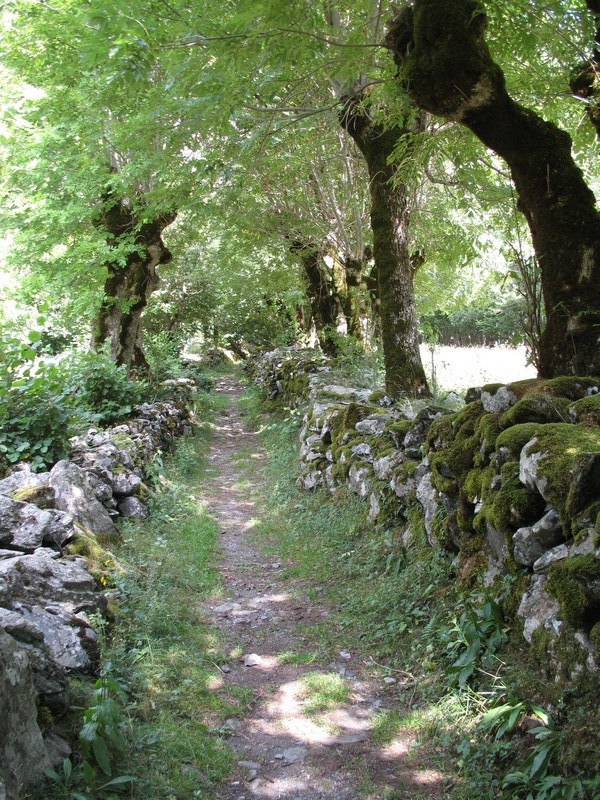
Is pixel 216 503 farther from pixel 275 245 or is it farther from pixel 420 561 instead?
pixel 275 245

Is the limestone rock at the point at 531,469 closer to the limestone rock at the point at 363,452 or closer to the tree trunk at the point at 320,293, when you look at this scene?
the limestone rock at the point at 363,452

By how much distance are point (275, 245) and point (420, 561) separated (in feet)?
45.6

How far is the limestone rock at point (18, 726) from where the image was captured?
2.38 metres

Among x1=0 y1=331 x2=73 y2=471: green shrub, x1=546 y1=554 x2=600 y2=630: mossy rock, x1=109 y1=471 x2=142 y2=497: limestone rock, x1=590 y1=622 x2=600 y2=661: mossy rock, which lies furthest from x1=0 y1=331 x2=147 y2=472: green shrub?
x1=590 y1=622 x2=600 y2=661: mossy rock

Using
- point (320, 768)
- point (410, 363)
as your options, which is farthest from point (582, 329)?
point (410, 363)

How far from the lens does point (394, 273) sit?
846 cm

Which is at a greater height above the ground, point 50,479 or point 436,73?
point 436,73

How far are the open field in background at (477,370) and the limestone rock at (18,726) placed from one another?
7.97 metres

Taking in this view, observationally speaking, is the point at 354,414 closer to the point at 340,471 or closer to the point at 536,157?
the point at 340,471

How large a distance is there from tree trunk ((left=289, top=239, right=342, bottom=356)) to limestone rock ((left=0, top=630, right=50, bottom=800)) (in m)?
12.5

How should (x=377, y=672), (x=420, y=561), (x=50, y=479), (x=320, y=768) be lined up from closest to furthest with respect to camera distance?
(x=320, y=768), (x=377, y=672), (x=420, y=561), (x=50, y=479)

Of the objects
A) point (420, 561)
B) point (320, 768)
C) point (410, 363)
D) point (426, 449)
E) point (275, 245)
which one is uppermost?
point (275, 245)

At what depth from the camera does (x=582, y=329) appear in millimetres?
4434

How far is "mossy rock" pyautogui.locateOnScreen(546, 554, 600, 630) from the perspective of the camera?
2818 mm
